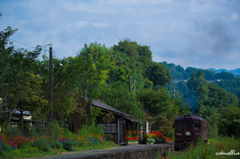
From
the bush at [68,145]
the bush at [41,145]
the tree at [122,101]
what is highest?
the tree at [122,101]

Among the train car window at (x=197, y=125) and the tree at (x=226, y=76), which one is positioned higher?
the tree at (x=226, y=76)

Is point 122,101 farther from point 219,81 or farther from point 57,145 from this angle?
point 219,81

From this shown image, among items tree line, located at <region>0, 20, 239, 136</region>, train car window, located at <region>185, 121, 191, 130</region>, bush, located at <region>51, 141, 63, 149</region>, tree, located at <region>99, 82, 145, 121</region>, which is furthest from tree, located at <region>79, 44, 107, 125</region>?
tree, located at <region>99, 82, 145, 121</region>

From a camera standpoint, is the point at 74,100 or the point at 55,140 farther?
the point at 74,100

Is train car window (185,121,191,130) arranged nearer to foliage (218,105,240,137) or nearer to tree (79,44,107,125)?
foliage (218,105,240,137)

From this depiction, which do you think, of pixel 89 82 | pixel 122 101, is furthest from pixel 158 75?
pixel 89 82

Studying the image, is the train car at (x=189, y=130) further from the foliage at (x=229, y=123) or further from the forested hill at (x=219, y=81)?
the forested hill at (x=219, y=81)

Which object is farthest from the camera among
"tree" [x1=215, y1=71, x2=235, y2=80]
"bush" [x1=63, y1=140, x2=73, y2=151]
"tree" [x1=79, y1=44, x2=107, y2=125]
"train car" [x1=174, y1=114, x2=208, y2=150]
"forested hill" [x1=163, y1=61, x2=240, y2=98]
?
"tree" [x1=215, y1=71, x2=235, y2=80]

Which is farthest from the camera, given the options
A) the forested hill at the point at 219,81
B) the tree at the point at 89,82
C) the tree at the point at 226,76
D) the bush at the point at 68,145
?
the tree at the point at 226,76

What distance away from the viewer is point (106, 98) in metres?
34.1

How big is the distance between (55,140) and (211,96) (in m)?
72.8

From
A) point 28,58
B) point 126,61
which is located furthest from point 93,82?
point 126,61

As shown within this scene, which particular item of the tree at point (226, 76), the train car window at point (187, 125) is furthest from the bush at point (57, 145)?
the tree at point (226, 76)

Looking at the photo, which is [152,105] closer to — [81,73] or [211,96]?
[81,73]
